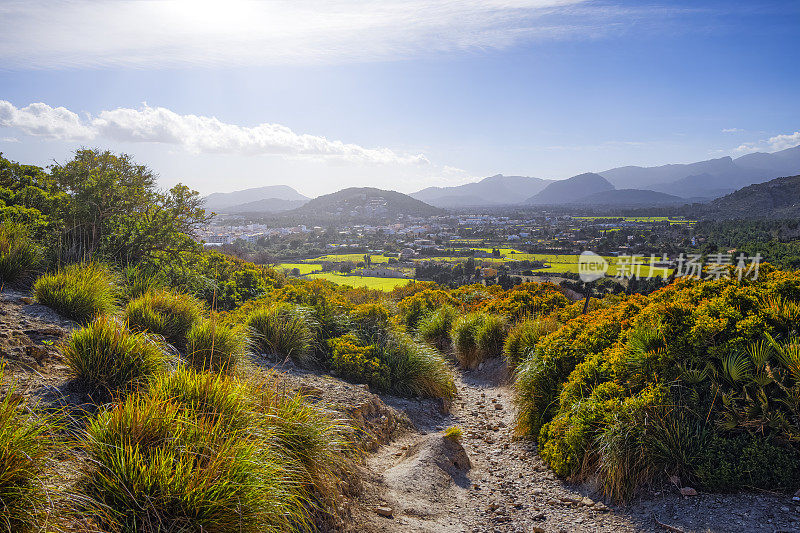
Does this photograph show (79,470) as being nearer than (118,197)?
Yes

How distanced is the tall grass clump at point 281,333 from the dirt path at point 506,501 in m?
2.35

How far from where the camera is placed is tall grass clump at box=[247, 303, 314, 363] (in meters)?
7.20

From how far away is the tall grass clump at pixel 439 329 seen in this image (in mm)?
11911

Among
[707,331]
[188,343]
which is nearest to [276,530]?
[188,343]

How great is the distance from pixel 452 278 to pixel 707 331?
2452 centimetres

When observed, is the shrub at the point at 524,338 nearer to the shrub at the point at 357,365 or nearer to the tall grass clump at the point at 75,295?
the shrub at the point at 357,365

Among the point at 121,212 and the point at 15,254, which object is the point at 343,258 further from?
the point at 15,254

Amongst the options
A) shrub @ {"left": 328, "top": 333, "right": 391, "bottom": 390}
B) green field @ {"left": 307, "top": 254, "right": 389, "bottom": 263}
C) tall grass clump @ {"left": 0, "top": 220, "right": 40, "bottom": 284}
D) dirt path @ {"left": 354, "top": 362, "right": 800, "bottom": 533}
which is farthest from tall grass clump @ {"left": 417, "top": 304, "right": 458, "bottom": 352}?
green field @ {"left": 307, "top": 254, "right": 389, "bottom": 263}

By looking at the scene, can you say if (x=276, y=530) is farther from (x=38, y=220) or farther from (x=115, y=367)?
(x=38, y=220)

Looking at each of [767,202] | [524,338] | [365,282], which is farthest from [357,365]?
[767,202]

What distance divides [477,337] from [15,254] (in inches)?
346

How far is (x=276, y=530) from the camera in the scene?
8.54ft

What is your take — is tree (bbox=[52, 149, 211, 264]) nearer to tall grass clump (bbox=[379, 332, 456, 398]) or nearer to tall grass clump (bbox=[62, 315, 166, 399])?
tall grass clump (bbox=[62, 315, 166, 399])

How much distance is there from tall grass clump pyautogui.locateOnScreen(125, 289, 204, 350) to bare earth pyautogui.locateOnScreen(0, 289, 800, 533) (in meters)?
0.75
